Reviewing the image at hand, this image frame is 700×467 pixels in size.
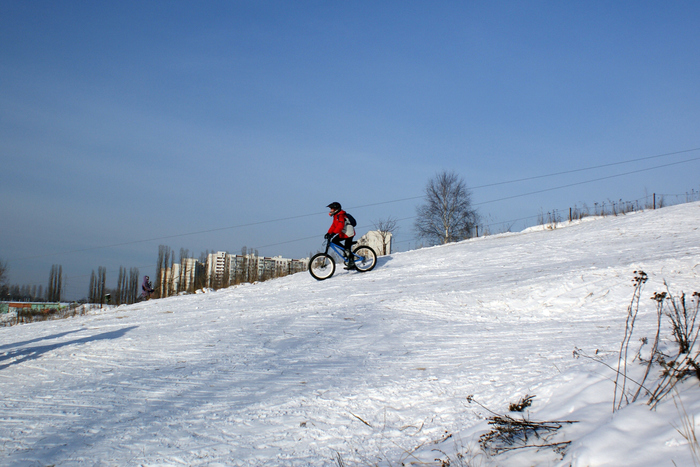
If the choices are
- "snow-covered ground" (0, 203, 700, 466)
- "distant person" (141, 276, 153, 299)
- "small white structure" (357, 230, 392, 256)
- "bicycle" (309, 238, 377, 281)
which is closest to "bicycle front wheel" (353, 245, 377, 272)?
"bicycle" (309, 238, 377, 281)

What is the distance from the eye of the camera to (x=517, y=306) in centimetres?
867

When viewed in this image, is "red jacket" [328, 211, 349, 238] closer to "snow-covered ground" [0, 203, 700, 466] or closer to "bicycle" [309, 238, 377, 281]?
"bicycle" [309, 238, 377, 281]

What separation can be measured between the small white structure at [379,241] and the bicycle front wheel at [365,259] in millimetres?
11741

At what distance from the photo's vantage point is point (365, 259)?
51.7 feet

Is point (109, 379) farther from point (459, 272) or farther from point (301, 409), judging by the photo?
point (459, 272)

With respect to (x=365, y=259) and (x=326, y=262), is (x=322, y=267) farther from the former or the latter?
(x=365, y=259)

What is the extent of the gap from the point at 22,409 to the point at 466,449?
4253 mm

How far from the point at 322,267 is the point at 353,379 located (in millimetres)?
10361

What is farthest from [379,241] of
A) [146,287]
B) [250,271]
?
[146,287]

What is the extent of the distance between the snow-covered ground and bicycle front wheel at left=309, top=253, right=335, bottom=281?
375 centimetres

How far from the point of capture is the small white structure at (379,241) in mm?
28375

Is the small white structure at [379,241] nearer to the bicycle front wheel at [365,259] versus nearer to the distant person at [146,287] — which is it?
the bicycle front wheel at [365,259]

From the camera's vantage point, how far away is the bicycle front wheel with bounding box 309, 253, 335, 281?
15.1 metres

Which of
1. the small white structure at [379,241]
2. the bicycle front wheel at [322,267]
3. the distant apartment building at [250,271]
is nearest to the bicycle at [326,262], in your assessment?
the bicycle front wheel at [322,267]
